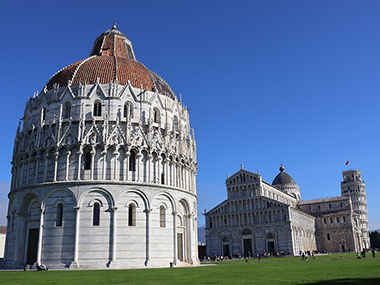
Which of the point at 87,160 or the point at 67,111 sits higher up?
the point at 67,111

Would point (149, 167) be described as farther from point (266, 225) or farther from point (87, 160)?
point (266, 225)

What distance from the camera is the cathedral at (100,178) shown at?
3450cm

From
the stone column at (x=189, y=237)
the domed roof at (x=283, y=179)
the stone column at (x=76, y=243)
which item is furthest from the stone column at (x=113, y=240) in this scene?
the domed roof at (x=283, y=179)

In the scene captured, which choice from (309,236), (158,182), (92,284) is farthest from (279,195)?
(92,284)

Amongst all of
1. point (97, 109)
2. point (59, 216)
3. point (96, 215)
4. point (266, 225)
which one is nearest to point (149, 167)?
point (96, 215)

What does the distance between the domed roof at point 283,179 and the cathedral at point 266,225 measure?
452 inches

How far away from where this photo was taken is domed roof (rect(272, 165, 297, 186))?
12888cm

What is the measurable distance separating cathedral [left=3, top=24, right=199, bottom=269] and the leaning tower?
110335mm

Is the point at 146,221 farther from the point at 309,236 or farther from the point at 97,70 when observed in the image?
the point at 309,236

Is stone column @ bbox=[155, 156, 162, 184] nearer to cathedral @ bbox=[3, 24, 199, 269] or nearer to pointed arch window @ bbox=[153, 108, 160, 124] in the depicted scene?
cathedral @ bbox=[3, 24, 199, 269]

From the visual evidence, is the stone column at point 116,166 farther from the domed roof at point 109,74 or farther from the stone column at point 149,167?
the domed roof at point 109,74

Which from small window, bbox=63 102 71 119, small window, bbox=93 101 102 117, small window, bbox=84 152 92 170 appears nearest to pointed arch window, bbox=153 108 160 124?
small window, bbox=93 101 102 117

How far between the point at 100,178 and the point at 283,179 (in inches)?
4049

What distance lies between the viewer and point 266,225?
92312 millimetres
